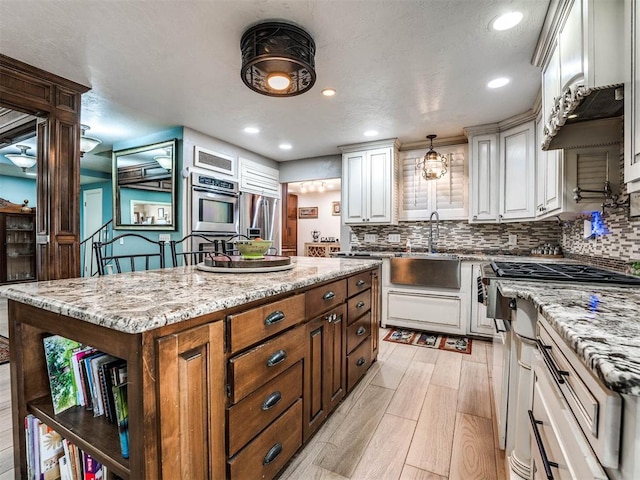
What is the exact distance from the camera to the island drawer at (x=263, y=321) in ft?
3.41

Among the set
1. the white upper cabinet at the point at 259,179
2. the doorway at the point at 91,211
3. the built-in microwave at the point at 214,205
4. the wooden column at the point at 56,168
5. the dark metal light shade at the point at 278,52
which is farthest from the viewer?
the doorway at the point at 91,211

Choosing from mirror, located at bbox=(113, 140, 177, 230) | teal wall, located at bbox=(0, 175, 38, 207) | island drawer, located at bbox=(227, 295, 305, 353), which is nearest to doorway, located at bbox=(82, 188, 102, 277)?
teal wall, located at bbox=(0, 175, 38, 207)

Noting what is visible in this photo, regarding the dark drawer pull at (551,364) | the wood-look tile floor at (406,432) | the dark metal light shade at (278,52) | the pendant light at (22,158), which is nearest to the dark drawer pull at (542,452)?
the dark drawer pull at (551,364)

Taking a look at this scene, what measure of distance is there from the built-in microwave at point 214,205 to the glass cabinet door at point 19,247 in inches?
187

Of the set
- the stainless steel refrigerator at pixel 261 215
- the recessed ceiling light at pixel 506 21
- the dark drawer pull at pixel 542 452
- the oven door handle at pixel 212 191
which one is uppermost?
the recessed ceiling light at pixel 506 21

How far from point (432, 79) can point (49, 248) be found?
3.41m

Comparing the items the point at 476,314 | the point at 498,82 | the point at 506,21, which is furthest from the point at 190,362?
the point at 476,314

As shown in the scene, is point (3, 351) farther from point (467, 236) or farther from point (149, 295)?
point (467, 236)

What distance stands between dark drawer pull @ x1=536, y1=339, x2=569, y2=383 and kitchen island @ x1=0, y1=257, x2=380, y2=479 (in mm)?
889

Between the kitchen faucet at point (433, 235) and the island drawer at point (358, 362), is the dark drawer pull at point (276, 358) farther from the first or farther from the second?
the kitchen faucet at point (433, 235)

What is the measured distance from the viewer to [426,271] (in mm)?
3396

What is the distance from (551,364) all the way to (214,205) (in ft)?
12.3

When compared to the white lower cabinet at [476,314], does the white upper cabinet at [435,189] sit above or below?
above

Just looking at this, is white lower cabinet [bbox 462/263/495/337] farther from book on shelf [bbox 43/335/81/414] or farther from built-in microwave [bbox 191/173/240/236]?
book on shelf [bbox 43/335/81/414]
